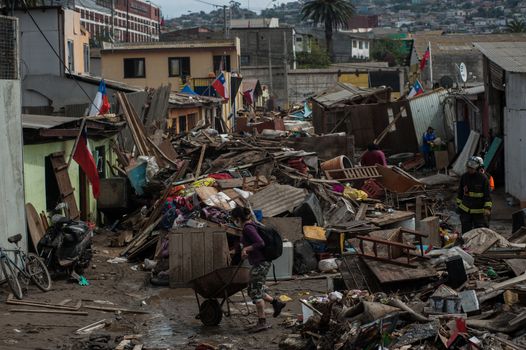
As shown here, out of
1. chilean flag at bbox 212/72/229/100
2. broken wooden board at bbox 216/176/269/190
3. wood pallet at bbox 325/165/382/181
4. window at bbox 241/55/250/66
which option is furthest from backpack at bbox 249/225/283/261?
window at bbox 241/55/250/66

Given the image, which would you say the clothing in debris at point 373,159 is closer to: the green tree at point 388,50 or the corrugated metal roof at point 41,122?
the corrugated metal roof at point 41,122

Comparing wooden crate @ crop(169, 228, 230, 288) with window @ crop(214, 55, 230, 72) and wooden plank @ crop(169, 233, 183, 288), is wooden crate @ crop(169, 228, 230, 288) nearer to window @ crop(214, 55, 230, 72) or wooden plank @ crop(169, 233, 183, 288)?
wooden plank @ crop(169, 233, 183, 288)

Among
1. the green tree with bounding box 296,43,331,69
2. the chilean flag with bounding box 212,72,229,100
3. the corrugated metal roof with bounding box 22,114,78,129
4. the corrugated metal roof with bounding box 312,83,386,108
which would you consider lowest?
the corrugated metal roof with bounding box 22,114,78,129

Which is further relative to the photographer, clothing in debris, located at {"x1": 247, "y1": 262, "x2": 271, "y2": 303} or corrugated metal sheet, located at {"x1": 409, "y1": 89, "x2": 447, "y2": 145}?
corrugated metal sheet, located at {"x1": 409, "y1": 89, "x2": 447, "y2": 145}

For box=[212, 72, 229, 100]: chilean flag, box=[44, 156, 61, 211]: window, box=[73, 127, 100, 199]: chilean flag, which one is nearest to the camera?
box=[44, 156, 61, 211]: window

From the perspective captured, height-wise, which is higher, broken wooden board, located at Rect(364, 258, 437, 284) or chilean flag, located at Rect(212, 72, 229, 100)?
chilean flag, located at Rect(212, 72, 229, 100)

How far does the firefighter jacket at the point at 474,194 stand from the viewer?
1546 cm

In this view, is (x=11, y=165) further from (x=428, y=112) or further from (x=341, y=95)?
(x=341, y=95)

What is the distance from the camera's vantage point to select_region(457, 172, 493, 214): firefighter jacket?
1546cm

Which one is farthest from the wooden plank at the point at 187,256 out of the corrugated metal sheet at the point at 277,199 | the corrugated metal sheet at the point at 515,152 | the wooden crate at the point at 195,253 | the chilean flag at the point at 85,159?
the corrugated metal sheet at the point at 515,152

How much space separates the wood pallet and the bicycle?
32.6 feet

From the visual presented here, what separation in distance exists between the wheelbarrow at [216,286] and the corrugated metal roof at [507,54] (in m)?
13.8

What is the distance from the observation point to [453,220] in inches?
826

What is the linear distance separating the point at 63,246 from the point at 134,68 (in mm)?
39951
